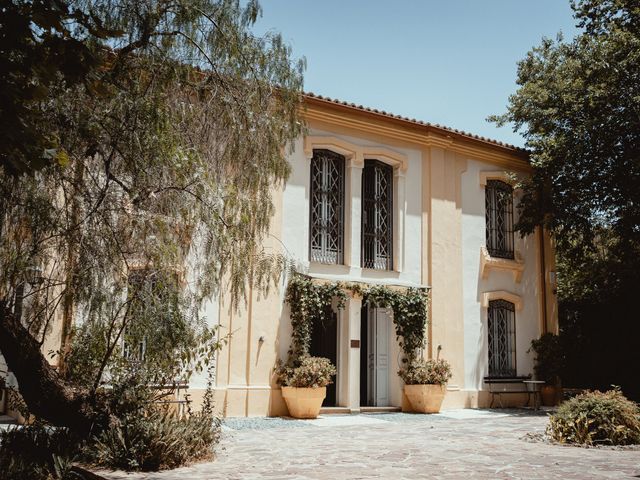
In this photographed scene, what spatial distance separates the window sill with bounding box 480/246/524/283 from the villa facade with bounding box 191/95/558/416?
0.03m

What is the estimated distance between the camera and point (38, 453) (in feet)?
23.9

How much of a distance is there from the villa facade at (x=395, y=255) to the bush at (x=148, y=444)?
4.75 metres

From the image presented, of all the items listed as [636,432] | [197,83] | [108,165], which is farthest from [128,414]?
[636,432]

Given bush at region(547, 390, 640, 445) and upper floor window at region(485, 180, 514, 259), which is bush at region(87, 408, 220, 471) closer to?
bush at region(547, 390, 640, 445)

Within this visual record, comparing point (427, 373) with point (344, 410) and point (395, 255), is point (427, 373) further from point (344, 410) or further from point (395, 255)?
point (395, 255)

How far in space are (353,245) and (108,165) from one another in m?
8.00

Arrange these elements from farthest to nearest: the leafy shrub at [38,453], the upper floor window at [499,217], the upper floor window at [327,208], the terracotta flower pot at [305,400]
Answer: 1. the upper floor window at [499,217]
2. the upper floor window at [327,208]
3. the terracotta flower pot at [305,400]
4. the leafy shrub at [38,453]

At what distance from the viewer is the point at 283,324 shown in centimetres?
1335

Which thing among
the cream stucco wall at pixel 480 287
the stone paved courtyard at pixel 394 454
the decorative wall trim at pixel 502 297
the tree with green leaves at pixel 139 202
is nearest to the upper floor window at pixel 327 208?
the cream stucco wall at pixel 480 287

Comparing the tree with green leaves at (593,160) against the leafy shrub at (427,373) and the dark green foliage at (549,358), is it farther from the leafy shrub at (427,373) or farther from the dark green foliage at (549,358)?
the leafy shrub at (427,373)

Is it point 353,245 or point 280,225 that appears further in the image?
point 353,245

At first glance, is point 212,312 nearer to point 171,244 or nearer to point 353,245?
point 353,245

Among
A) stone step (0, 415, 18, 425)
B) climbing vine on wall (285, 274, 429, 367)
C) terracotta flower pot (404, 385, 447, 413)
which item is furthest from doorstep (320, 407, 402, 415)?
stone step (0, 415, 18, 425)

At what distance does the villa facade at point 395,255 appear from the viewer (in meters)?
13.2
